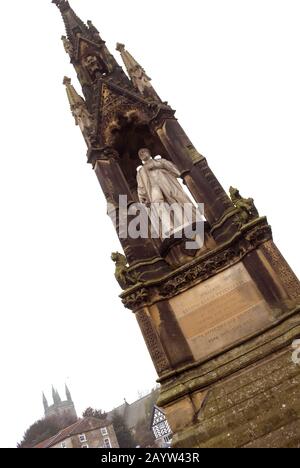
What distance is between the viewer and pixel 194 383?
16.1ft

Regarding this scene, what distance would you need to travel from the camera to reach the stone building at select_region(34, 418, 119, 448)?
A: 48.2 meters

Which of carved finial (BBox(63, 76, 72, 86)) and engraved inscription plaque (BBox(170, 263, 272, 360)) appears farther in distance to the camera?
carved finial (BBox(63, 76, 72, 86))

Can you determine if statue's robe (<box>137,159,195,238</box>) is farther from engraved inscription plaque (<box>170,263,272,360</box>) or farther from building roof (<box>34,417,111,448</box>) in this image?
building roof (<box>34,417,111,448</box>)

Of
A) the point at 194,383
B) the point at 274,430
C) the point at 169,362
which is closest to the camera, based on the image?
the point at 274,430

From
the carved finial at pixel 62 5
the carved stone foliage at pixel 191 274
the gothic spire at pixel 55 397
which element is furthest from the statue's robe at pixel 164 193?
the gothic spire at pixel 55 397

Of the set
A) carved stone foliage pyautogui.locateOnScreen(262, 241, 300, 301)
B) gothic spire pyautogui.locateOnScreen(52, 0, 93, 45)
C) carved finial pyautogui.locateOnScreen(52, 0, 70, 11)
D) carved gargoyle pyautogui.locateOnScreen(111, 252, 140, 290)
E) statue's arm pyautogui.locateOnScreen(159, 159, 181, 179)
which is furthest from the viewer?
carved finial pyautogui.locateOnScreen(52, 0, 70, 11)

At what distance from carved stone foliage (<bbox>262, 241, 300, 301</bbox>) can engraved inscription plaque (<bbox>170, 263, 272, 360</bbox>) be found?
0.41m

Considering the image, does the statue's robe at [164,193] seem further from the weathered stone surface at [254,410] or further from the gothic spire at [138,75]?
the weathered stone surface at [254,410]

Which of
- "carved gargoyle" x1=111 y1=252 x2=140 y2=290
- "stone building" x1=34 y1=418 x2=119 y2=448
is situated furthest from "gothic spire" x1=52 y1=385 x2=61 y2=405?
"carved gargoyle" x1=111 y1=252 x2=140 y2=290
